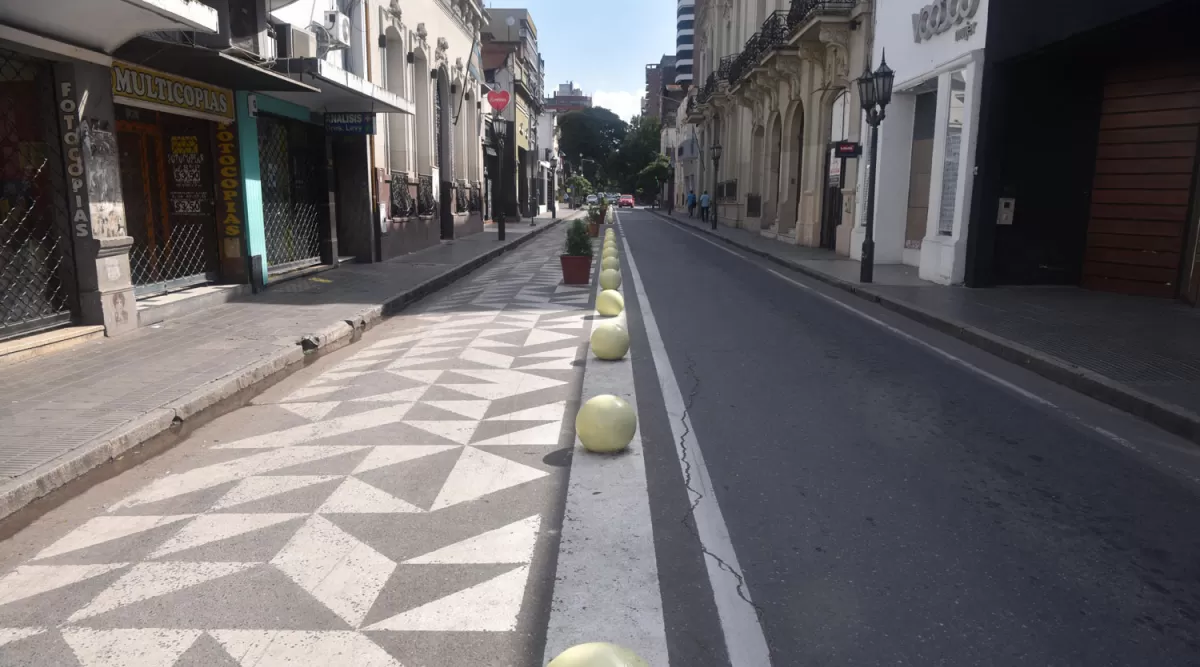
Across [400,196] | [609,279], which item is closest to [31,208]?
[609,279]

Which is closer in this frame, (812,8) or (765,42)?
(812,8)

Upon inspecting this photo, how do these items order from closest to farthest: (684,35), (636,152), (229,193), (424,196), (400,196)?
(229,193) < (400,196) < (424,196) < (636,152) < (684,35)

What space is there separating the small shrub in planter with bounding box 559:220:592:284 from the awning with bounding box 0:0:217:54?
23.6ft

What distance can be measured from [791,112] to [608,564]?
2648cm

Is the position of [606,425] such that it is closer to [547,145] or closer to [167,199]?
[167,199]

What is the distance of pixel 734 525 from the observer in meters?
4.11

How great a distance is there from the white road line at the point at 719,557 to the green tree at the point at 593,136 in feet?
353

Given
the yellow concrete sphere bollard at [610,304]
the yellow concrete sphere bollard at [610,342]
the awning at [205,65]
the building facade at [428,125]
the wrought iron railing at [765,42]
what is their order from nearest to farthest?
the yellow concrete sphere bollard at [610,342] < the awning at [205,65] < the yellow concrete sphere bollard at [610,304] < the building facade at [428,125] < the wrought iron railing at [765,42]

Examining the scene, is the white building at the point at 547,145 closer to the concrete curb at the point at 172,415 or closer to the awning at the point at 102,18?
the concrete curb at the point at 172,415

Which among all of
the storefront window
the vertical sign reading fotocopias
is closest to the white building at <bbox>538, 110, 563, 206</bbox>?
the storefront window

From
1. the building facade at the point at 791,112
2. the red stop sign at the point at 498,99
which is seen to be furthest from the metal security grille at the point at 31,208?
the red stop sign at the point at 498,99

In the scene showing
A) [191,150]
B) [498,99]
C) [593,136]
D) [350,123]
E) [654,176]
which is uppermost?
[593,136]

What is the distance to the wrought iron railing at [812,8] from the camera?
2058 centimetres

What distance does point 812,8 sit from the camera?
21391 millimetres
